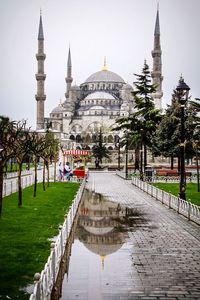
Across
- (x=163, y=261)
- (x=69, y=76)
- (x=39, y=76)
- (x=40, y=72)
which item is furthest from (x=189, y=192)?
(x=69, y=76)

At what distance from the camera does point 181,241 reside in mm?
11680

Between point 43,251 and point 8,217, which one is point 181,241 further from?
point 8,217

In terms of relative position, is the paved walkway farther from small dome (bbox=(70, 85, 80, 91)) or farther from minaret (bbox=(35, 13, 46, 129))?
small dome (bbox=(70, 85, 80, 91))

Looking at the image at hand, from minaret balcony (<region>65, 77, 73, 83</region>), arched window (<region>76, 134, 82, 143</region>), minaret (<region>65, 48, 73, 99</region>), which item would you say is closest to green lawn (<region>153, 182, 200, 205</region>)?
arched window (<region>76, 134, 82, 143</region>)

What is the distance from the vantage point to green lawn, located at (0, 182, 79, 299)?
7.81m

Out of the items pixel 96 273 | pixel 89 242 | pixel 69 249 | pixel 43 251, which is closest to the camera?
pixel 96 273

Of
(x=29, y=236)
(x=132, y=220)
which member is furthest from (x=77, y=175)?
(x=29, y=236)

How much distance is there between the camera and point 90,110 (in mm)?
123562

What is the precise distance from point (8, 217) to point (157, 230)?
4.83 metres

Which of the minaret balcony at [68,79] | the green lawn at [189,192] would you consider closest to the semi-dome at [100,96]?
the minaret balcony at [68,79]

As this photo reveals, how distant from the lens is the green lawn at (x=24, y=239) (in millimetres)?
7810

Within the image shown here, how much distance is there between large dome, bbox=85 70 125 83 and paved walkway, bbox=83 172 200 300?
121 m

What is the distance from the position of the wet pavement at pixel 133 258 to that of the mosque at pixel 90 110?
8647cm

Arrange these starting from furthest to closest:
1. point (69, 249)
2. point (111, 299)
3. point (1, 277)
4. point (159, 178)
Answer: point (159, 178), point (69, 249), point (1, 277), point (111, 299)
